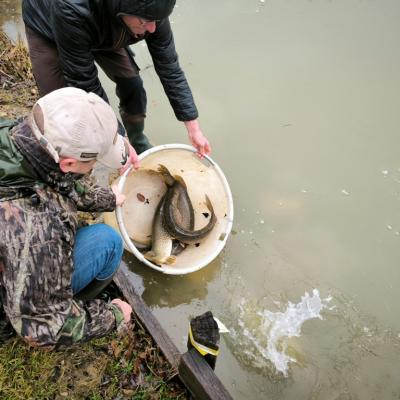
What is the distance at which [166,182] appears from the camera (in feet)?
10.6

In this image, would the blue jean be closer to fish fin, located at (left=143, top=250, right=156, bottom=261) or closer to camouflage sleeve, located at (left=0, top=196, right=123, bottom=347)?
camouflage sleeve, located at (left=0, top=196, right=123, bottom=347)

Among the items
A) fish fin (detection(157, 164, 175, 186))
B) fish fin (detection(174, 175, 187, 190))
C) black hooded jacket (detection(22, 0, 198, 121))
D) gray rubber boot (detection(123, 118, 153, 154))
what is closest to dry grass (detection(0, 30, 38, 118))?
gray rubber boot (detection(123, 118, 153, 154))

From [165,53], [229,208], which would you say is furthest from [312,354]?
[165,53]

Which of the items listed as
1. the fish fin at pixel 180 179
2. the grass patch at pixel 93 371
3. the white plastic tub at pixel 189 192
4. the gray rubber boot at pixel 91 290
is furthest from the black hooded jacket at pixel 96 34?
the grass patch at pixel 93 371

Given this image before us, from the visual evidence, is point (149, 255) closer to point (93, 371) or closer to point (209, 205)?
point (209, 205)

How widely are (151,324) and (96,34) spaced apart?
174cm

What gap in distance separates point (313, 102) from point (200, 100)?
1.30 m

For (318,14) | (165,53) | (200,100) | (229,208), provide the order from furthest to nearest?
(318,14) < (200,100) < (229,208) < (165,53)

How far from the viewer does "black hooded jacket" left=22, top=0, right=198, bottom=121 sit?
1988 mm

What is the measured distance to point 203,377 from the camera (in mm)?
1974

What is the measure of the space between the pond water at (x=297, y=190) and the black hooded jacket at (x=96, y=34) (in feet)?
4.11

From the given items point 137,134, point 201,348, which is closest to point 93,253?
point 201,348

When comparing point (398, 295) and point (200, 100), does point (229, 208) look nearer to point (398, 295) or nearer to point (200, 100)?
point (398, 295)

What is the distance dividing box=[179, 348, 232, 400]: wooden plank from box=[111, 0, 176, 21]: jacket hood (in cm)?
168
